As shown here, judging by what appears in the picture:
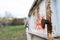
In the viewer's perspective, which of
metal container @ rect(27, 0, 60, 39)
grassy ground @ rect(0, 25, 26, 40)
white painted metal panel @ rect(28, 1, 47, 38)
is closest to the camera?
metal container @ rect(27, 0, 60, 39)

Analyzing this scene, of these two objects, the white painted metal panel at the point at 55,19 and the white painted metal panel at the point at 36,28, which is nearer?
the white painted metal panel at the point at 55,19

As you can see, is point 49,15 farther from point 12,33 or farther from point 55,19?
point 12,33

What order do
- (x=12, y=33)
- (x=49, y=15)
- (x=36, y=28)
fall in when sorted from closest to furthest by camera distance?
(x=49, y=15)
(x=36, y=28)
(x=12, y=33)

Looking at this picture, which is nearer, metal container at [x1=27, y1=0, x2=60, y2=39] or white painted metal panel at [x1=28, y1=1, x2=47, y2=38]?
metal container at [x1=27, y1=0, x2=60, y2=39]

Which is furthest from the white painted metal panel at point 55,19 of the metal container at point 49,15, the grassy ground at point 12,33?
the grassy ground at point 12,33

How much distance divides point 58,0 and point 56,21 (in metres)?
0.11

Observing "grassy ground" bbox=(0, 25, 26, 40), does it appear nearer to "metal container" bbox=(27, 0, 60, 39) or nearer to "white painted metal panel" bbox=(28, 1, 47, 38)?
"white painted metal panel" bbox=(28, 1, 47, 38)

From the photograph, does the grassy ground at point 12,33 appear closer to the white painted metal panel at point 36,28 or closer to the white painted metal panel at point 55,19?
the white painted metal panel at point 36,28

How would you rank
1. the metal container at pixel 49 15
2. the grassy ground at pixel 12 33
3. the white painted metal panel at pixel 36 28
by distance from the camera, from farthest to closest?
1. the grassy ground at pixel 12 33
2. the white painted metal panel at pixel 36 28
3. the metal container at pixel 49 15

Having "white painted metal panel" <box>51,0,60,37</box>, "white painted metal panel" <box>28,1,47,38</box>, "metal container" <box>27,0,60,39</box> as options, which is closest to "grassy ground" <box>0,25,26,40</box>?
"white painted metal panel" <box>28,1,47,38</box>

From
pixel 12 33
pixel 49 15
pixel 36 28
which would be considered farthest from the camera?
pixel 12 33

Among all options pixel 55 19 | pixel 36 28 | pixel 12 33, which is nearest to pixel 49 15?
pixel 55 19

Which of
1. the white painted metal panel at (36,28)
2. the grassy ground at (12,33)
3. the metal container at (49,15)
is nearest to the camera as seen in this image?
→ the metal container at (49,15)

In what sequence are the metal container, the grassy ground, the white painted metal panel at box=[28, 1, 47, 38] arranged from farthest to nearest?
1. the grassy ground
2. the white painted metal panel at box=[28, 1, 47, 38]
3. the metal container
